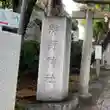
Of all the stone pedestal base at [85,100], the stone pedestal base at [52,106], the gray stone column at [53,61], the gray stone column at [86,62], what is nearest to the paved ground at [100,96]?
the stone pedestal base at [85,100]

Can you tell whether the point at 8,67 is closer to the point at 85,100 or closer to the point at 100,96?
the point at 85,100

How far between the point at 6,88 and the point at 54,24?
2.97m

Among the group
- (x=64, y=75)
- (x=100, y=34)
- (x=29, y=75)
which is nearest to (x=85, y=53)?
(x=64, y=75)

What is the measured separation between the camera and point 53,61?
22.6 feet

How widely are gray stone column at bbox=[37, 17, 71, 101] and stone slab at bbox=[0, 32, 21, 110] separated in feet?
6.85

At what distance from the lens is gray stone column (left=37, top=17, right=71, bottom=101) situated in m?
6.84

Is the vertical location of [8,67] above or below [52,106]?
Answer: above

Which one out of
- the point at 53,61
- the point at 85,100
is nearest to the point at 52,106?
the point at 53,61

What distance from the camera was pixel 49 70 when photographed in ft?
22.5

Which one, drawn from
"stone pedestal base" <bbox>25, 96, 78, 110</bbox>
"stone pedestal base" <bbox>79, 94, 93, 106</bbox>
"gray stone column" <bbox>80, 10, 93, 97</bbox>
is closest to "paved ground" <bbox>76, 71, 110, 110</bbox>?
"stone pedestal base" <bbox>79, 94, 93, 106</bbox>

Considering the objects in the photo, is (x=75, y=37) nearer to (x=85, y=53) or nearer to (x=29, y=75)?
(x=29, y=75)

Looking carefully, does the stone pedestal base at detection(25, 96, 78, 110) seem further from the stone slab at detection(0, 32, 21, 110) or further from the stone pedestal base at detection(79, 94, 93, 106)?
the stone slab at detection(0, 32, 21, 110)

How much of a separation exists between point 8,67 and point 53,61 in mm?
2493

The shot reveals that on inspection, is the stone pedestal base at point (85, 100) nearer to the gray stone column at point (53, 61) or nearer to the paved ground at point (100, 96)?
the paved ground at point (100, 96)
